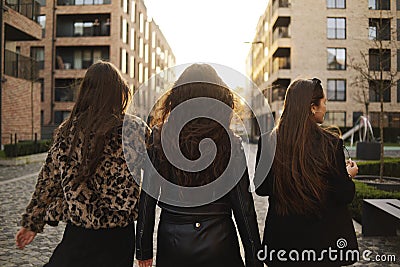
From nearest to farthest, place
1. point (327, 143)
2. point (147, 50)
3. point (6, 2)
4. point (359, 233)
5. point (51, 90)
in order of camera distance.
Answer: point (327, 143), point (359, 233), point (6, 2), point (51, 90), point (147, 50)

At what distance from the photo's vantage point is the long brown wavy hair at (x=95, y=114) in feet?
6.84

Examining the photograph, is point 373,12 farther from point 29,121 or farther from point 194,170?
point 29,121

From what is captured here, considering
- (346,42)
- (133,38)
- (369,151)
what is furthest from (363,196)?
(133,38)

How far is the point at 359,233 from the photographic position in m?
5.27

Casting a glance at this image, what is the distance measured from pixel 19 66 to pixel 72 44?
37.2ft

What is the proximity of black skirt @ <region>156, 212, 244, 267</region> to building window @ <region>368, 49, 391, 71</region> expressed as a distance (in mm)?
6600

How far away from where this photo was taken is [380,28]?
768 centimetres

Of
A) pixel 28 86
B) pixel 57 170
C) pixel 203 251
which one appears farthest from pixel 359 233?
pixel 28 86

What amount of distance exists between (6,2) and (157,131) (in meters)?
18.2

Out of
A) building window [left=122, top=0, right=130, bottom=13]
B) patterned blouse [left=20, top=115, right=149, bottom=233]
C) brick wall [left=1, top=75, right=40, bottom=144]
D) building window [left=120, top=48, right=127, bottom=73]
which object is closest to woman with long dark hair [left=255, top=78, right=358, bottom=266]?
patterned blouse [left=20, top=115, right=149, bottom=233]

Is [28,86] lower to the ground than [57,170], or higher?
higher

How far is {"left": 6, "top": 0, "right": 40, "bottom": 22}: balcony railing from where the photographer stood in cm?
1853

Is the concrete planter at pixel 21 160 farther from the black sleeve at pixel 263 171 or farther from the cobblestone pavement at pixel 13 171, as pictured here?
the black sleeve at pixel 263 171

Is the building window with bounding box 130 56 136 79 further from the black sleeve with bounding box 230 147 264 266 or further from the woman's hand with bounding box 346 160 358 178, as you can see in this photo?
the black sleeve with bounding box 230 147 264 266
